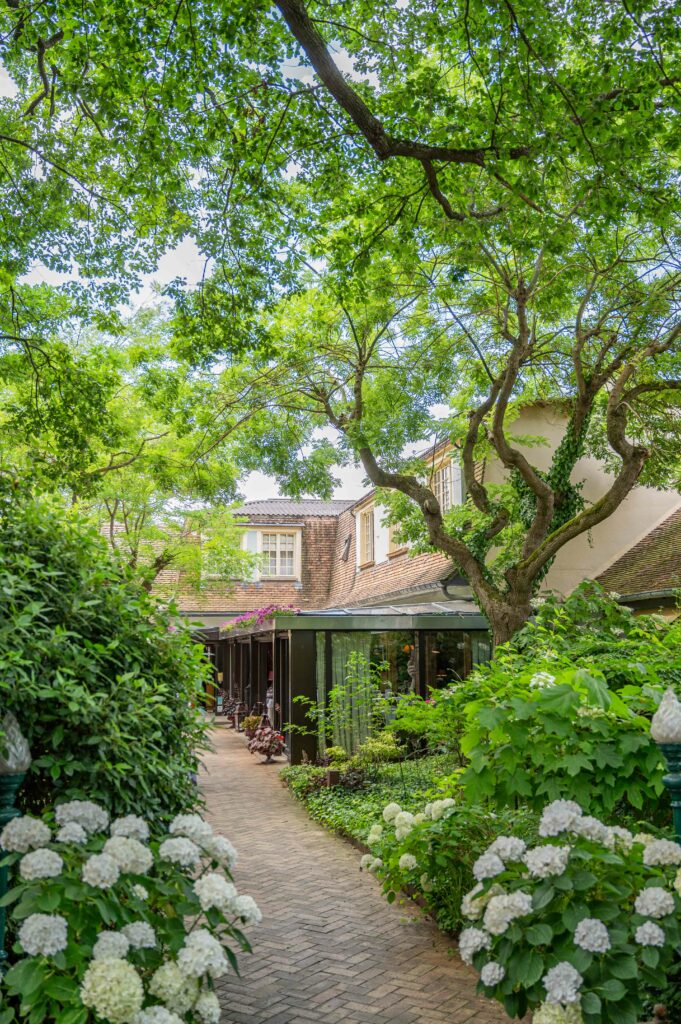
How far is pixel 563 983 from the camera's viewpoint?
11.0 ft

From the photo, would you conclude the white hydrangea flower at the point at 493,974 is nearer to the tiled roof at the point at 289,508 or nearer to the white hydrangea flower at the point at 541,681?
the white hydrangea flower at the point at 541,681

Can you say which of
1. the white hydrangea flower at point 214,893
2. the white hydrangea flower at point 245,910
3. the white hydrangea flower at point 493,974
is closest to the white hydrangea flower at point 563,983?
the white hydrangea flower at point 493,974

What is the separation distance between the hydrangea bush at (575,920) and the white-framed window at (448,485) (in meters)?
14.4

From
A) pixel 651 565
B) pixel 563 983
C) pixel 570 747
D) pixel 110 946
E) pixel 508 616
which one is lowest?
pixel 563 983

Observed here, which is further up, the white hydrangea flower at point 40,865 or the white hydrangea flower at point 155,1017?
the white hydrangea flower at point 40,865

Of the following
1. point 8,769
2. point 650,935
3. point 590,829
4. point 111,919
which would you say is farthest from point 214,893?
point 650,935

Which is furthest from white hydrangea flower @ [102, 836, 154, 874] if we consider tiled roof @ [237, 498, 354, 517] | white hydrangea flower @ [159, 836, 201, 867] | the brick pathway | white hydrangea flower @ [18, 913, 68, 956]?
tiled roof @ [237, 498, 354, 517]

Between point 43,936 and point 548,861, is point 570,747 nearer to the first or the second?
point 548,861

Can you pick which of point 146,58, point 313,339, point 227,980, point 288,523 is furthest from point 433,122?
point 288,523

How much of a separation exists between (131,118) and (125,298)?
9.02ft

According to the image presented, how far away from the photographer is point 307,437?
14750 millimetres

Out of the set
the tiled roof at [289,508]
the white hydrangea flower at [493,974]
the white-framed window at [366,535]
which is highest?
the tiled roof at [289,508]

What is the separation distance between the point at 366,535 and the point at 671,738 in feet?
70.5

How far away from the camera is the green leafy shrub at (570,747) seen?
4324mm
